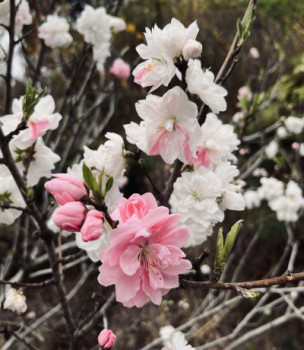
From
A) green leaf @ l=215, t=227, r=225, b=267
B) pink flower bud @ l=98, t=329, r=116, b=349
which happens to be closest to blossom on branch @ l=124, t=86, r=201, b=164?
green leaf @ l=215, t=227, r=225, b=267

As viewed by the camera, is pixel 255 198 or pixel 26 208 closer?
pixel 26 208

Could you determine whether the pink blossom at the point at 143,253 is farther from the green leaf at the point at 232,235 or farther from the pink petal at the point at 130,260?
the green leaf at the point at 232,235

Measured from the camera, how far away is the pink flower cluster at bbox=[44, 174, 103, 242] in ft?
1.82

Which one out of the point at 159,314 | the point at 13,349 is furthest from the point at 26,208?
the point at 159,314

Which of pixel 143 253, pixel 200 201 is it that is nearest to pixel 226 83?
pixel 200 201

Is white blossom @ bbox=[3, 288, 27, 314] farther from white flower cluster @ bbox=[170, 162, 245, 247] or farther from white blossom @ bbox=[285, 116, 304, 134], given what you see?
white blossom @ bbox=[285, 116, 304, 134]

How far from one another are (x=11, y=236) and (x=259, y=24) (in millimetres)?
6057

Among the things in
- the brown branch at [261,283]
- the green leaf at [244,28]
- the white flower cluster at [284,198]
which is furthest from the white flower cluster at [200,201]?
the white flower cluster at [284,198]

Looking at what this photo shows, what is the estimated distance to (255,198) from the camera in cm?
372

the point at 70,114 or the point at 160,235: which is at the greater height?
the point at 160,235

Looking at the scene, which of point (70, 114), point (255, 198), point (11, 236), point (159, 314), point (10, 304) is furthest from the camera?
point (11, 236)

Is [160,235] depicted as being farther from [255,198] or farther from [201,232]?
[255,198]

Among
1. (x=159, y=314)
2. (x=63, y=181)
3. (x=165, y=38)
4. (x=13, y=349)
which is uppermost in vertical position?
(x=165, y=38)

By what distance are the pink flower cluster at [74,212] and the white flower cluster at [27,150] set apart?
1.27 feet
